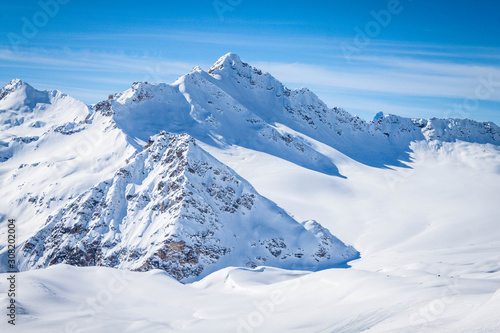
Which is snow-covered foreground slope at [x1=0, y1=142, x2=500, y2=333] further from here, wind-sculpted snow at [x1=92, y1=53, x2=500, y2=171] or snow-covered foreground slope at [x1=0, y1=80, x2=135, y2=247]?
wind-sculpted snow at [x1=92, y1=53, x2=500, y2=171]

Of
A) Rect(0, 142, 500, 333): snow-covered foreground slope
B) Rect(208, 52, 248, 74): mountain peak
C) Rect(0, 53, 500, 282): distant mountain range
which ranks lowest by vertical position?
Rect(0, 142, 500, 333): snow-covered foreground slope

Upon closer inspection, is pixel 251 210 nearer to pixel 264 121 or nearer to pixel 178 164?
pixel 178 164

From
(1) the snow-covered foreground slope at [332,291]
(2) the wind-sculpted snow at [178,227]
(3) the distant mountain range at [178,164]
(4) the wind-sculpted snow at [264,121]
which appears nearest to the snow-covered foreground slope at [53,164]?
(3) the distant mountain range at [178,164]

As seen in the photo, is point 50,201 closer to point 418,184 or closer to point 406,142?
point 418,184

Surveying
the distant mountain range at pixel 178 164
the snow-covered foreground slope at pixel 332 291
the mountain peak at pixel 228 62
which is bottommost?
the snow-covered foreground slope at pixel 332 291

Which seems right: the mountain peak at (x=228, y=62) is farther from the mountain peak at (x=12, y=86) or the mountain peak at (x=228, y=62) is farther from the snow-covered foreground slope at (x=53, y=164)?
the mountain peak at (x=12, y=86)

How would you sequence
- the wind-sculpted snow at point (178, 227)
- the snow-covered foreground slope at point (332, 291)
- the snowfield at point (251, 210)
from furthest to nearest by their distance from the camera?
1. the wind-sculpted snow at point (178, 227)
2. the snowfield at point (251, 210)
3. the snow-covered foreground slope at point (332, 291)

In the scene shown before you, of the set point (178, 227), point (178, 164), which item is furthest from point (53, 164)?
point (178, 227)

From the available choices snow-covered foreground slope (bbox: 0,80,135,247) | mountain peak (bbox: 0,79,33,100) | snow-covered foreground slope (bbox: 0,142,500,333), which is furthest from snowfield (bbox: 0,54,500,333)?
mountain peak (bbox: 0,79,33,100)
